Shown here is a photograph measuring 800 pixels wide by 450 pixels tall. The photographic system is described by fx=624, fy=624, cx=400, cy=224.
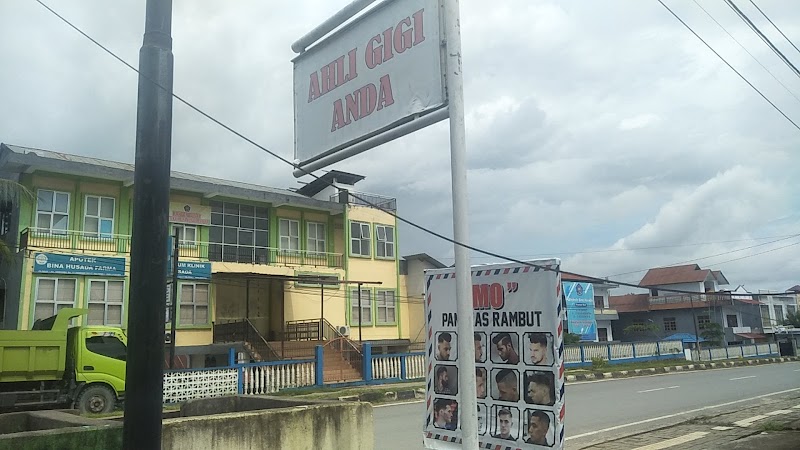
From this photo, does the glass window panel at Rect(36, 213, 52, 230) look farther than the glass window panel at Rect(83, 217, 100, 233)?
No

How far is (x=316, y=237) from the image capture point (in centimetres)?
3116

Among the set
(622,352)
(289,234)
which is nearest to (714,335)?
(622,352)

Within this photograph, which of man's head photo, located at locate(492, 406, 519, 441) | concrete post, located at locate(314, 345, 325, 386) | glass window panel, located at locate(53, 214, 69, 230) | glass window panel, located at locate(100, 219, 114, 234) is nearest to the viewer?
man's head photo, located at locate(492, 406, 519, 441)

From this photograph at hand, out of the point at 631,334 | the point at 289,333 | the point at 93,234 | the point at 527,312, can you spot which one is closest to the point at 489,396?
the point at 527,312

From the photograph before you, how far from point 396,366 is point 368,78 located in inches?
783

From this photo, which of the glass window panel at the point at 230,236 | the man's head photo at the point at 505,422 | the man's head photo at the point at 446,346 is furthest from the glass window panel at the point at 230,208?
the man's head photo at the point at 505,422

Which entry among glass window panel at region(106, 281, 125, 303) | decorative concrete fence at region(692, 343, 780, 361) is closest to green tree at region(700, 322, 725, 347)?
decorative concrete fence at region(692, 343, 780, 361)

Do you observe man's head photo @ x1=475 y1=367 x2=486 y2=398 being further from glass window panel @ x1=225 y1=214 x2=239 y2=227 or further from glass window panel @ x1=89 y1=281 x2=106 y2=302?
glass window panel @ x1=225 y1=214 x2=239 y2=227

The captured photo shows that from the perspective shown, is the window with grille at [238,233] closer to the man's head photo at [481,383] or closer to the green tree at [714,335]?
the man's head photo at [481,383]

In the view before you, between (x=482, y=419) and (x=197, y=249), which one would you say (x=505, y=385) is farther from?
(x=197, y=249)

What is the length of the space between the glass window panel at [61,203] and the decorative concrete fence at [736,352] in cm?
3331

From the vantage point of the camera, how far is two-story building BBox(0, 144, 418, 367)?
22.4 m

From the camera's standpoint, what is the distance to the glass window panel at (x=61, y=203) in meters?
23.0

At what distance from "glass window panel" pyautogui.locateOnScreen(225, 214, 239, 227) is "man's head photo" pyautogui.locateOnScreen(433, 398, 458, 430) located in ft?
77.4
